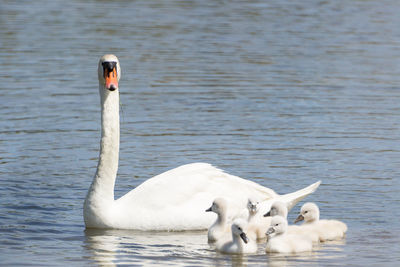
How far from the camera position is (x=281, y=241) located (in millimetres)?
10070

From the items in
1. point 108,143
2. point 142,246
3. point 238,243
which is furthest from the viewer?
point 108,143

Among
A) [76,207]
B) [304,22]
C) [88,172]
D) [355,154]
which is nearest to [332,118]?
[355,154]

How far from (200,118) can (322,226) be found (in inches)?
237

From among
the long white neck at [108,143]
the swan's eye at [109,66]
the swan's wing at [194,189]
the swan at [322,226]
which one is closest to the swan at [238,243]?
the swan at [322,226]

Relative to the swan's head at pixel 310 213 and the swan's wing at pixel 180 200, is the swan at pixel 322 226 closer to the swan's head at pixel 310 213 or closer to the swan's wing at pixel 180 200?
the swan's head at pixel 310 213

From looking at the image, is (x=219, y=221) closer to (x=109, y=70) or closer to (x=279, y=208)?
(x=279, y=208)

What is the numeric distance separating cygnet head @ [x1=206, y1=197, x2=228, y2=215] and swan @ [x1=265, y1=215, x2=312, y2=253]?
1.83 ft

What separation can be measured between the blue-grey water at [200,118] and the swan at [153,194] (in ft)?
0.59

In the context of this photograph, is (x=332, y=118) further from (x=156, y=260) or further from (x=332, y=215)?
(x=156, y=260)

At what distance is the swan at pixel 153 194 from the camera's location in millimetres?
10969

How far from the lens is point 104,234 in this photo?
1096 centimetres

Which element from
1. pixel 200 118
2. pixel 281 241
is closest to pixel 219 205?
pixel 281 241

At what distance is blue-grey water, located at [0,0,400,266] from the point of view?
10648 mm

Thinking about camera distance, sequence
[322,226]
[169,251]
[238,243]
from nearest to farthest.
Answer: [238,243]
[169,251]
[322,226]
